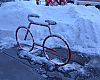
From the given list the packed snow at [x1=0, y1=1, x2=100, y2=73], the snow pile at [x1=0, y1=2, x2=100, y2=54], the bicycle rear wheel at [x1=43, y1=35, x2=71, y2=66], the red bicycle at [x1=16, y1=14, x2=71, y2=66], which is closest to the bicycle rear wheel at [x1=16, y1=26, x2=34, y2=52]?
the red bicycle at [x1=16, y1=14, x2=71, y2=66]

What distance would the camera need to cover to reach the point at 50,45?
29.7ft

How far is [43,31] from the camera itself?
Answer: 33.7 ft

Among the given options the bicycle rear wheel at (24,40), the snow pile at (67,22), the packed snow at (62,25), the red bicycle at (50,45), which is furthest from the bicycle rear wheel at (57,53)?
the bicycle rear wheel at (24,40)

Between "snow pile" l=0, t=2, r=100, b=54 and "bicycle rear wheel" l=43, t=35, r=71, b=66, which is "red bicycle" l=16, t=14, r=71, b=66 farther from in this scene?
"snow pile" l=0, t=2, r=100, b=54

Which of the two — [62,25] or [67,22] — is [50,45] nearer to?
[62,25]

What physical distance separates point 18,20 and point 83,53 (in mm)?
3482

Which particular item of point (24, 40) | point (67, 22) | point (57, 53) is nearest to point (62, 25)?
point (67, 22)

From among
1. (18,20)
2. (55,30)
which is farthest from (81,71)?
(18,20)

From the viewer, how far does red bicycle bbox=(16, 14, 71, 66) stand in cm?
744

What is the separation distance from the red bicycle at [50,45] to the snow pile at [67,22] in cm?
46

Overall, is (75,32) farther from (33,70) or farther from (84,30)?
(33,70)

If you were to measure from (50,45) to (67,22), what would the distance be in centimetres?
188

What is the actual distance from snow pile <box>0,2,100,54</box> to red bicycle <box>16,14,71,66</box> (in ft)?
1.50

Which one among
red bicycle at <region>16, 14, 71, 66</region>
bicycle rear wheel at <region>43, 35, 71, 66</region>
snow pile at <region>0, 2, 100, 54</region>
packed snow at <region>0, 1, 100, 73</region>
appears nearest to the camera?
bicycle rear wheel at <region>43, 35, 71, 66</region>
